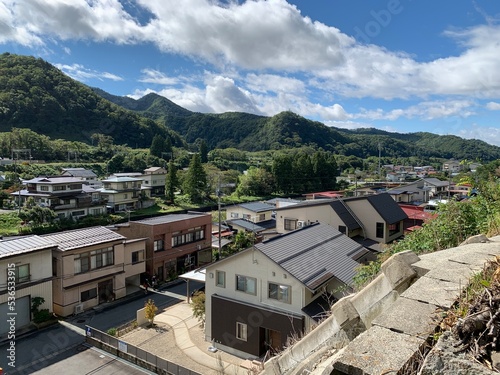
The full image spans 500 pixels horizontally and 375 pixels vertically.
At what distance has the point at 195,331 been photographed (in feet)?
48.8

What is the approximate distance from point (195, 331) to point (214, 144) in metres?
148

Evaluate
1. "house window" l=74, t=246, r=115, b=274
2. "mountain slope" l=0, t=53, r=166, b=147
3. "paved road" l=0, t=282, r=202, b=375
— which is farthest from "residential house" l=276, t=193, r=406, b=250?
"mountain slope" l=0, t=53, r=166, b=147

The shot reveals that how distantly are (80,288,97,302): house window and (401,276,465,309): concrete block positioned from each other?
18.9 metres

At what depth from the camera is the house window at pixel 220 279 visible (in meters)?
12.9

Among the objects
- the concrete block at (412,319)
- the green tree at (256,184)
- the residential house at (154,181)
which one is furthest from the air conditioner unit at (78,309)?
the green tree at (256,184)

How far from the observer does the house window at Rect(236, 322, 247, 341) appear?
12352 millimetres

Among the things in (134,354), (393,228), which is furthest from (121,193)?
(134,354)

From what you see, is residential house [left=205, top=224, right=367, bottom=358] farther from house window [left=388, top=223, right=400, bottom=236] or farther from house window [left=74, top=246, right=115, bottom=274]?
house window [left=388, top=223, right=400, bottom=236]

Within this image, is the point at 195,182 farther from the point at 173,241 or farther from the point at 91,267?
the point at 91,267

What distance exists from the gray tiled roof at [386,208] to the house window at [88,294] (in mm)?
17076

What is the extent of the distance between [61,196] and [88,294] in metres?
20.2

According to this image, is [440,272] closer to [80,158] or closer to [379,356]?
[379,356]

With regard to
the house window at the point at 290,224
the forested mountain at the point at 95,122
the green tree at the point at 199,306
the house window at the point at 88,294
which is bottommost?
the house window at the point at 88,294

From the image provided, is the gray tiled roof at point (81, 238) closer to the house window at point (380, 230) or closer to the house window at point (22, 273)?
the house window at point (22, 273)
